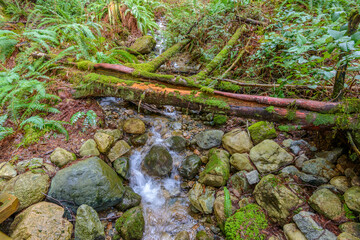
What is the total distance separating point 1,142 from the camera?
9.50 feet

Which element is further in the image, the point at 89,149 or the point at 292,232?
the point at 89,149

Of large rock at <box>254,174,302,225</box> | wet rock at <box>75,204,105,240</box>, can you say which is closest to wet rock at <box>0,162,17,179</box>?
wet rock at <box>75,204,105,240</box>

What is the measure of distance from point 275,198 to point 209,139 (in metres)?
1.64

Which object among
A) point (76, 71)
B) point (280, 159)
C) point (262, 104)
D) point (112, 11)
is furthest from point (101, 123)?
point (112, 11)

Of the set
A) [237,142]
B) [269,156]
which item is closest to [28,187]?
[237,142]

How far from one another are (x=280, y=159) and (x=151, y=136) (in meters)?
2.69

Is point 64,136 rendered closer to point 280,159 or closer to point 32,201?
point 32,201

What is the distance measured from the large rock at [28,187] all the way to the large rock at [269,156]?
342 centimetres

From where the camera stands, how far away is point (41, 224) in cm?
218

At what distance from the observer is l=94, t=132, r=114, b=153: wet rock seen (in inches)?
130

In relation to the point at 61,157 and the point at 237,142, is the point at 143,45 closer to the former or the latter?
the point at 61,157

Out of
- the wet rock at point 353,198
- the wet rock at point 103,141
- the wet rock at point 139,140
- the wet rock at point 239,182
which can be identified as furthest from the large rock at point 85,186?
the wet rock at point 353,198

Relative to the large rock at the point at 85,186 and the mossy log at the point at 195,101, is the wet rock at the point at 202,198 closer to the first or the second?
the large rock at the point at 85,186

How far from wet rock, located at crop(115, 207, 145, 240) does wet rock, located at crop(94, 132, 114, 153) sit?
1.25m
